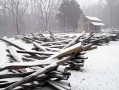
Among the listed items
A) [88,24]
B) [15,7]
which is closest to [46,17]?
[88,24]

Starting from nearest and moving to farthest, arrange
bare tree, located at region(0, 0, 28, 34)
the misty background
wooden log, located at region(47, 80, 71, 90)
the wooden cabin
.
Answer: wooden log, located at region(47, 80, 71, 90) < bare tree, located at region(0, 0, 28, 34) < the wooden cabin < the misty background

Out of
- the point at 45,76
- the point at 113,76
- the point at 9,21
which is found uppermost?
the point at 9,21

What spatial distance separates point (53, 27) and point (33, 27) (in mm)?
6509

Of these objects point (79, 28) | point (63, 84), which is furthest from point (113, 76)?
point (79, 28)

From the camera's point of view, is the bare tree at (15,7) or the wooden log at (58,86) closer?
the wooden log at (58,86)

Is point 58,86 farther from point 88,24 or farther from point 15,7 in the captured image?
point 15,7

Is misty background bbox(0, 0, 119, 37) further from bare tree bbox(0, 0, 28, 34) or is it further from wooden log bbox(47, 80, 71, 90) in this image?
wooden log bbox(47, 80, 71, 90)

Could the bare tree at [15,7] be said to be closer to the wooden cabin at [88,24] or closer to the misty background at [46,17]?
the misty background at [46,17]

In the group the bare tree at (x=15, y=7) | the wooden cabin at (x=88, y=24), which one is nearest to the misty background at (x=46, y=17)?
the bare tree at (x=15, y=7)

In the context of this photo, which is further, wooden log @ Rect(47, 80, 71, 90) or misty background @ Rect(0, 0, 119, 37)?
misty background @ Rect(0, 0, 119, 37)

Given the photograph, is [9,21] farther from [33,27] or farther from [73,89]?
[73,89]

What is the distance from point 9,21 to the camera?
56719 mm

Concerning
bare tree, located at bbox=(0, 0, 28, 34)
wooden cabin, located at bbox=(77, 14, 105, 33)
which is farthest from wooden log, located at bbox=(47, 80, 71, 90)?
wooden cabin, located at bbox=(77, 14, 105, 33)

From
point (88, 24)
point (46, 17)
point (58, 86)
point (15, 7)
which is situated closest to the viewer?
point (58, 86)
